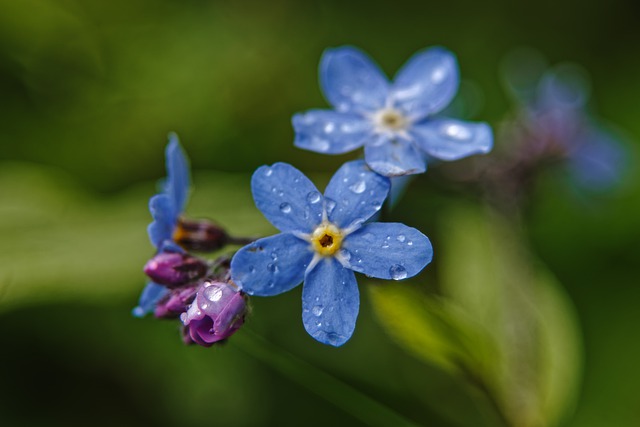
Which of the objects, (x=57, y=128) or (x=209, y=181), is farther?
(x=57, y=128)

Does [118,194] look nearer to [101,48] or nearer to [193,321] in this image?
[101,48]

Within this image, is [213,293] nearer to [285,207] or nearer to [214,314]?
[214,314]

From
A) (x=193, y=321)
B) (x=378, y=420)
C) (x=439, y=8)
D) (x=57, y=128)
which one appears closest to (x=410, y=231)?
(x=193, y=321)

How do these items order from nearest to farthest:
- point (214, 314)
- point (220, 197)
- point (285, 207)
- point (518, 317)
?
1. point (214, 314)
2. point (285, 207)
3. point (518, 317)
4. point (220, 197)

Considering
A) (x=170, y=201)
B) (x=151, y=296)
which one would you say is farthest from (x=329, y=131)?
(x=151, y=296)

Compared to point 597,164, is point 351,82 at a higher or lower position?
higher

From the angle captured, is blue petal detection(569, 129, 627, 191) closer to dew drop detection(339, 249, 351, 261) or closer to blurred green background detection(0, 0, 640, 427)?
blurred green background detection(0, 0, 640, 427)

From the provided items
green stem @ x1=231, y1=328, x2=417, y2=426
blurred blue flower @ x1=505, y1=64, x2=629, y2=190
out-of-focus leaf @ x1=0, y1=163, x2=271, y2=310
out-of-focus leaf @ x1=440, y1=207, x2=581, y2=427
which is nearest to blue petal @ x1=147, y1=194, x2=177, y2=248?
green stem @ x1=231, y1=328, x2=417, y2=426
